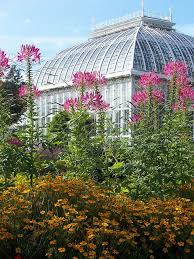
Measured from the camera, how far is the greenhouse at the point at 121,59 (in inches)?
1153

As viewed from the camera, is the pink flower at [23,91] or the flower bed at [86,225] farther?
the pink flower at [23,91]

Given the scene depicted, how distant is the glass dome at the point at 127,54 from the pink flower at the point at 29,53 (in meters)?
21.8

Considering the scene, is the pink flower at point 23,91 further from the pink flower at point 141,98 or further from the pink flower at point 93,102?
the pink flower at point 141,98

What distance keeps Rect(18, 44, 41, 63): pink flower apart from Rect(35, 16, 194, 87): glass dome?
21752 millimetres

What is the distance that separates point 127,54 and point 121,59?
1.52 ft

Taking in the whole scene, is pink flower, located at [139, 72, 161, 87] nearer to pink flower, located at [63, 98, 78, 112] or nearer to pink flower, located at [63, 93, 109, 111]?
pink flower, located at [63, 93, 109, 111]

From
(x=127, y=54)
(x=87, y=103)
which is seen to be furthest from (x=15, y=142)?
(x=127, y=54)

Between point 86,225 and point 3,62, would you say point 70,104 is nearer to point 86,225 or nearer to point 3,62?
point 3,62

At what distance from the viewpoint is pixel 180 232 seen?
462 cm

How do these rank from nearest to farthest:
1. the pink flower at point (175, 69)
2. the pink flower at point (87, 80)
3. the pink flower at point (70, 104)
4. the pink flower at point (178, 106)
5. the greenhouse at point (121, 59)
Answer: the pink flower at point (70, 104) → the pink flower at point (87, 80) → the pink flower at point (178, 106) → the pink flower at point (175, 69) → the greenhouse at point (121, 59)

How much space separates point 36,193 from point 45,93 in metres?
30.7

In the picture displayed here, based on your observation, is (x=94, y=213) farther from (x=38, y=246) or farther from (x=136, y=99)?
(x=136, y=99)

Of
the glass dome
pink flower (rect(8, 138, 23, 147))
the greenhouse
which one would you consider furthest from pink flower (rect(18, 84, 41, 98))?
the glass dome

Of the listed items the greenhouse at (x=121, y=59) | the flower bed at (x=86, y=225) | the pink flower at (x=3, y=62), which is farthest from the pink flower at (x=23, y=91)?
the greenhouse at (x=121, y=59)
